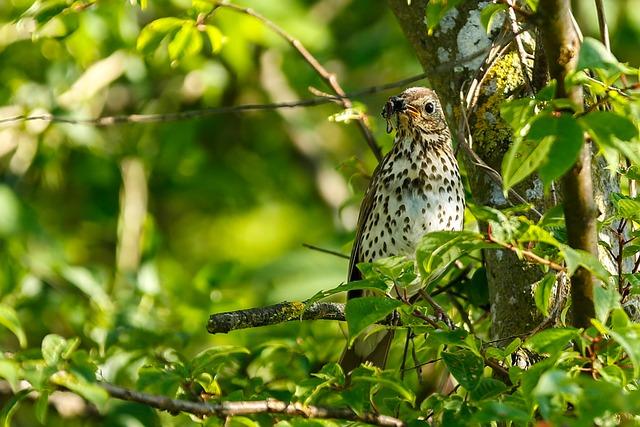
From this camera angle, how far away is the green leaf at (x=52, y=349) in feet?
9.46

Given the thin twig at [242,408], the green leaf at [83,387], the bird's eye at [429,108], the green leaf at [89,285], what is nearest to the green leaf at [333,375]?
the thin twig at [242,408]

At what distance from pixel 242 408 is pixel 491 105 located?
135 centimetres

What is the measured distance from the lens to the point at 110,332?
4441 millimetres

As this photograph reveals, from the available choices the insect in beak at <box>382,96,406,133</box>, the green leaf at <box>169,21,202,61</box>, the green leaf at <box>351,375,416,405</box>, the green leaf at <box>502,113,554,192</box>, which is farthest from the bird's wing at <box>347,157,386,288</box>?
the green leaf at <box>502,113,554,192</box>

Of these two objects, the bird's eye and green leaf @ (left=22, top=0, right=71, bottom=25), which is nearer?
Result: green leaf @ (left=22, top=0, right=71, bottom=25)

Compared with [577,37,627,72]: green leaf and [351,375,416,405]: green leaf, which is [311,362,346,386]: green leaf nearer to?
[351,375,416,405]: green leaf

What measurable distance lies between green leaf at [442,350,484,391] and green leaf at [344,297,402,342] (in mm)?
269

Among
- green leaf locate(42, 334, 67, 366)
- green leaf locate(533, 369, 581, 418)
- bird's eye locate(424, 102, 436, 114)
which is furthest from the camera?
bird's eye locate(424, 102, 436, 114)

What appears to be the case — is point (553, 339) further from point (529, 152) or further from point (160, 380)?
point (160, 380)

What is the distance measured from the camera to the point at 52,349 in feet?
9.62

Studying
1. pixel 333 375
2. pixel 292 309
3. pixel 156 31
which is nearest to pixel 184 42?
pixel 156 31

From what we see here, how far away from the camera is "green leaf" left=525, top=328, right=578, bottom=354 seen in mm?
2350

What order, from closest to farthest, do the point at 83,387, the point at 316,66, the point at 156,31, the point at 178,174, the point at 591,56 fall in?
the point at 591,56
the point at 83,387
the point at 156,31
the point at 316,66
the point at 178,174

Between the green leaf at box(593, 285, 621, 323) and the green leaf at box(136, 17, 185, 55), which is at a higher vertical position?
the green leaf at box(136, 17, 185, 55)
